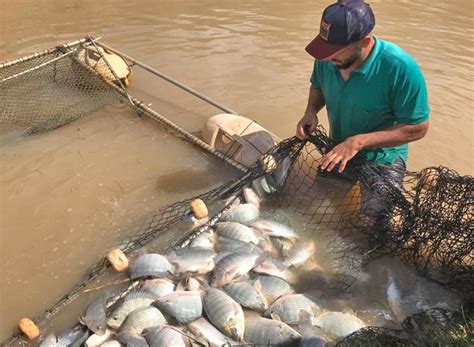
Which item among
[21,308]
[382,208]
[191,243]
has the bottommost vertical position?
[21,308]

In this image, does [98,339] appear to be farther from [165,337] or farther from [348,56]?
[348,56]

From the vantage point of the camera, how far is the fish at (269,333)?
10.5 feet

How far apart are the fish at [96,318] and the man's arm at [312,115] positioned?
7.21ft

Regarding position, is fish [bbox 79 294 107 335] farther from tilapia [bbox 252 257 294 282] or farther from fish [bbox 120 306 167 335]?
tilapia [bbox 252 257 294 282]

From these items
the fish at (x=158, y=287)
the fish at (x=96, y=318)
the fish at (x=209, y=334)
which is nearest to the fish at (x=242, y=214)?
the fish at (x=158, y=287)

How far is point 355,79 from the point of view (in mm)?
3709

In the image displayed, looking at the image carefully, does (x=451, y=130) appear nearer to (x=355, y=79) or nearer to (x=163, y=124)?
(x=355, y=79)

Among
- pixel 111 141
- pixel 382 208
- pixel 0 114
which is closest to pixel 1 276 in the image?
pixel 111 141

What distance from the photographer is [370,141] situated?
358cm

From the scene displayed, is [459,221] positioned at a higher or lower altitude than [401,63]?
lower

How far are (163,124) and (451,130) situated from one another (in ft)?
13.4

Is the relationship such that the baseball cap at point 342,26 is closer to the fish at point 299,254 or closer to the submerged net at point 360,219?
the submerged net at point 360,219

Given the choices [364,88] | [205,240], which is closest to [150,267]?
[205,240]

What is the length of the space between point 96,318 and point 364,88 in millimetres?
2738
